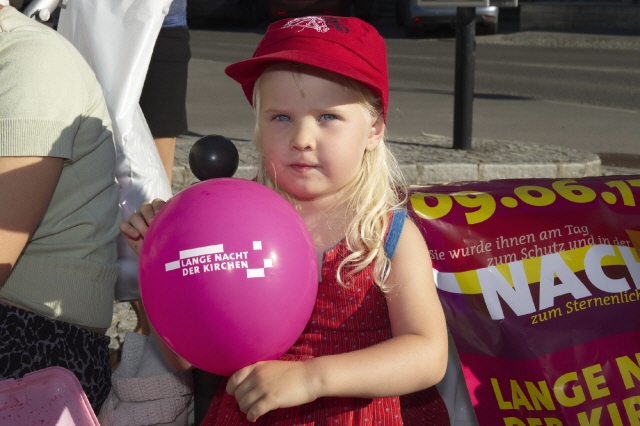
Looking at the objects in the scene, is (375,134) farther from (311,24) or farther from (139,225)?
(139,225)

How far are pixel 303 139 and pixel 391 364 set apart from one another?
1.69 feet

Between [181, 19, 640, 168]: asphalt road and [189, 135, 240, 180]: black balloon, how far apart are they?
532 cm

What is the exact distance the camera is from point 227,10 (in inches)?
891

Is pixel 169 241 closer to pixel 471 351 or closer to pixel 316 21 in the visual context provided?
pixel 316 21

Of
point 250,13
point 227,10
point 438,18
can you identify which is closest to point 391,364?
point 438,18

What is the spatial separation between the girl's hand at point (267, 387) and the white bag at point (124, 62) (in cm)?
129

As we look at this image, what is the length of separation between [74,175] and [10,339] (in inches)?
17.4

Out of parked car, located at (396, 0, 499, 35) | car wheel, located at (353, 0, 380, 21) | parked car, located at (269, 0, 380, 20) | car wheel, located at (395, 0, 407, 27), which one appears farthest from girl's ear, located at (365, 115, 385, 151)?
car wheel, located at (353, 0, 380, 21)

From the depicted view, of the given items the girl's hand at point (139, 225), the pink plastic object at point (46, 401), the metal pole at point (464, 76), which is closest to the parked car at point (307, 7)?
the metal pole at point (464, 76)

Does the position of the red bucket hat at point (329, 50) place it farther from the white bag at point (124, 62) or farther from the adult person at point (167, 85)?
the adult person at point (167, 85)

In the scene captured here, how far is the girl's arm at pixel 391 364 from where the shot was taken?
1752mm

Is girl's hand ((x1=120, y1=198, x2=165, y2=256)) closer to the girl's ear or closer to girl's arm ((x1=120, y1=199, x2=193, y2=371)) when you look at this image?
girl's arm ((x1=120, y1=199, x2=193, y2=371))

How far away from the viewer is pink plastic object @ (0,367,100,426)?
5.87 feet

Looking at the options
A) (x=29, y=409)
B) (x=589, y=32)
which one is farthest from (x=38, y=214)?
(x=589, y=32)
